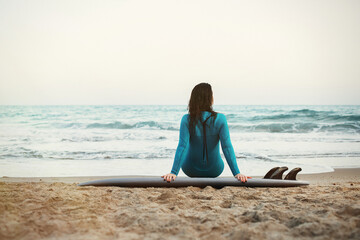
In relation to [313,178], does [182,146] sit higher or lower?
higher

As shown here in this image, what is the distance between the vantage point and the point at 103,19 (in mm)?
14297

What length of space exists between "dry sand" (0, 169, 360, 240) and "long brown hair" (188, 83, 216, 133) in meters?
0.78

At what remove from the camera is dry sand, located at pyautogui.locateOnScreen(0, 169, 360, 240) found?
182 centimetres

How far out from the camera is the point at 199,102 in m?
3.26

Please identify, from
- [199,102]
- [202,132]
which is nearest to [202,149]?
[202,132]

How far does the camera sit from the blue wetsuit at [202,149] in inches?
127

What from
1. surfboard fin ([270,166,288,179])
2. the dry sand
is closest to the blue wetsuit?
the dry sand

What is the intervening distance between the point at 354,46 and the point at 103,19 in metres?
12.6

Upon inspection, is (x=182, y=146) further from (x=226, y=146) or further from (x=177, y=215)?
(x=177, y=215)

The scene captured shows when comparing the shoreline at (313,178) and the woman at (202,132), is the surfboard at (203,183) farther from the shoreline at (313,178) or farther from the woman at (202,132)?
the shoreline at (313,178)

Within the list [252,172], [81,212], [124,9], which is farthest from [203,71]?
[81,212]

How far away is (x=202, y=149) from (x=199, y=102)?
1.75 ft

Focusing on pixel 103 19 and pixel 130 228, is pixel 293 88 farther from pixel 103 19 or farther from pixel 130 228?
pixel 130 228

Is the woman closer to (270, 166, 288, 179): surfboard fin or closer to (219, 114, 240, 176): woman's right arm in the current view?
(219, 114, 240, 176): woman's right arm
